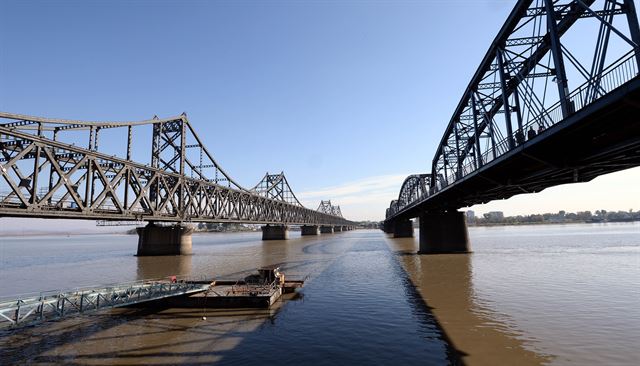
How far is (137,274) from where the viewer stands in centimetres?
3950

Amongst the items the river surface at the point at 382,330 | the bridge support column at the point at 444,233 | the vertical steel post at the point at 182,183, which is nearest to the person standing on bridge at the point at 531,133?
the river surface at the point at 382,330

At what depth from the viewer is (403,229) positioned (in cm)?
12606

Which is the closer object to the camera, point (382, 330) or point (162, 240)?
point (382, 330)

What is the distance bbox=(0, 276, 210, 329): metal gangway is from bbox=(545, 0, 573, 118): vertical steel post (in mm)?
23505

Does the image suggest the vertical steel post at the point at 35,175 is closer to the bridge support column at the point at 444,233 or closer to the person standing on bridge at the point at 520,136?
the person standing on bridge at the point at 520,136

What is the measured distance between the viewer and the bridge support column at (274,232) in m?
127

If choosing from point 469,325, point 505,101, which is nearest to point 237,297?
point 469,325

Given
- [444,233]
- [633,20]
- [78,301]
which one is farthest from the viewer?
[444,233]

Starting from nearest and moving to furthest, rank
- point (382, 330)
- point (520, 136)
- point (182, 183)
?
point (382, 330) → point (520, 136) → point (182, 183)

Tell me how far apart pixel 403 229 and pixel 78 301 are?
11600 cm

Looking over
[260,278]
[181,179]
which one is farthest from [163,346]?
[181,179]

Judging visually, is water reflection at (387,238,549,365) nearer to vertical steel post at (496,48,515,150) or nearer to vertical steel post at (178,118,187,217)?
vertical steel post at (496,48,515,150)

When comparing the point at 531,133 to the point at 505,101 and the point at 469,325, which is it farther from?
the point at 469,325

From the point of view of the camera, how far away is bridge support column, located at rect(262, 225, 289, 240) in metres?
127
